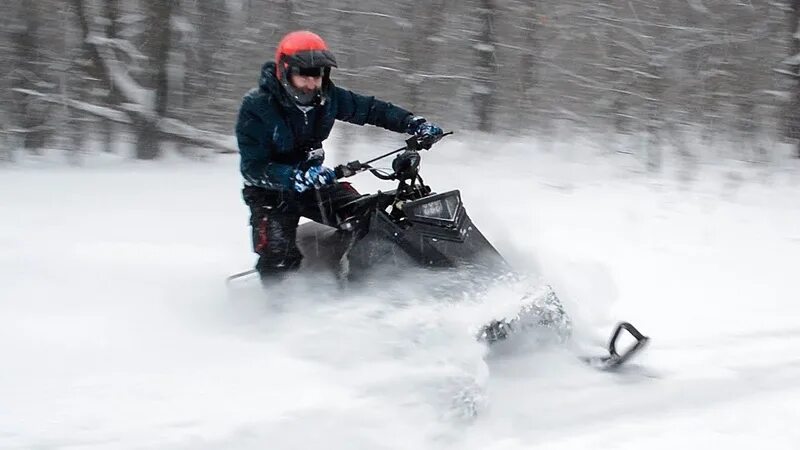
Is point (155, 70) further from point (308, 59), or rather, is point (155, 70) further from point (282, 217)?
point (308, 59)

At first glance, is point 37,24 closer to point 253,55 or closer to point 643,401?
point 253,55

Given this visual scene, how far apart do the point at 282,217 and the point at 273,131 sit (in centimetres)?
49

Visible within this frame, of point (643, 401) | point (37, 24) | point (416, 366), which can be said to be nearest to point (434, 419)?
point (416, 366)

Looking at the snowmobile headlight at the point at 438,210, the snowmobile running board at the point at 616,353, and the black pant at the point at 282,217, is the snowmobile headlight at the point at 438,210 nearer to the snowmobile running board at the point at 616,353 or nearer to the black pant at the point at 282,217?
the black pant at the point at 282,217

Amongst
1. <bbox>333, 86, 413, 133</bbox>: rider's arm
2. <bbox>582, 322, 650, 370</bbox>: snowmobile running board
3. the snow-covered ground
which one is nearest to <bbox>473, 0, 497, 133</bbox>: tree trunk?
the snow-covered ground

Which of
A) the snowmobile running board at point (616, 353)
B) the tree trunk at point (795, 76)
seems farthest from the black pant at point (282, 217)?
the tree trunk at point (795, 76)

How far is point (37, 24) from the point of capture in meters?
11.5

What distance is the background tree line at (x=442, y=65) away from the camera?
11.4m

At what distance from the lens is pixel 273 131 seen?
439 cm

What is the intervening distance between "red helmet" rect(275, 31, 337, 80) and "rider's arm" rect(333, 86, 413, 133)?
2.02 feet

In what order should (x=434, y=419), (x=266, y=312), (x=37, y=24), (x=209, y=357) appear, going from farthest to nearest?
(x=37, y=24), (x=266, y=312), (x=209, y=357), (x=434, y=419)

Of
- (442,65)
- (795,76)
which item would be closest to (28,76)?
(442,65)

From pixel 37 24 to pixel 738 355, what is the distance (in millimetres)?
10474

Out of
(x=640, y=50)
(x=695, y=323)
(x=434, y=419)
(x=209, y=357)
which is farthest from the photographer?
(x=640, y=50)
